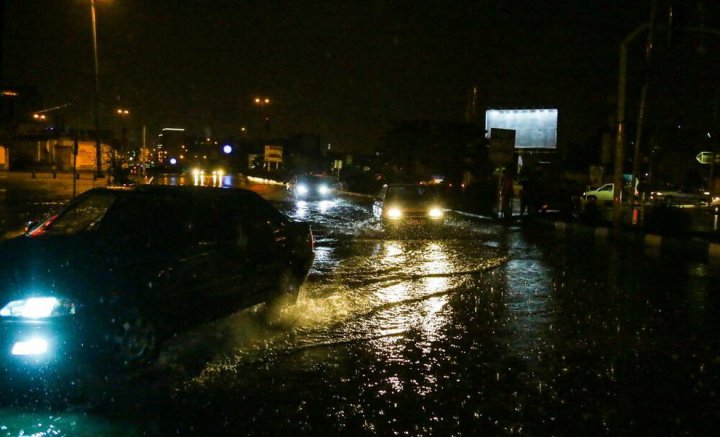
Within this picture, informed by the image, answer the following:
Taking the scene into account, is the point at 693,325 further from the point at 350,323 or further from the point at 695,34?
the point at 695,34

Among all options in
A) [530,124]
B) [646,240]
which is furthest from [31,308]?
[530,124]

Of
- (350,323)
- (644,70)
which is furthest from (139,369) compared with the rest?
(644,70)

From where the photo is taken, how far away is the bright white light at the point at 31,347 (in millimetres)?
5207

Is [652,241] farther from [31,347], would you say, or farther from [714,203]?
[714,203]

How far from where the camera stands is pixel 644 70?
22.2 meters

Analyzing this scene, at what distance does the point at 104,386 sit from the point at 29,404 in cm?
60

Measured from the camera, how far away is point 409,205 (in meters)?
21.1

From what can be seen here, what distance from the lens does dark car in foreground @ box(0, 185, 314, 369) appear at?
5.32 meters

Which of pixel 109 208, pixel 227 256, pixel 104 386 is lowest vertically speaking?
pixel 104 386

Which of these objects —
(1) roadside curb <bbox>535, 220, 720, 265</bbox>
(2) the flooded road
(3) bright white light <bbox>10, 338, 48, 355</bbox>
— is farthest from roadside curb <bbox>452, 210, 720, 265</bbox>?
(3) bright white light <bbox>10, 338, 48, 355</bbox>

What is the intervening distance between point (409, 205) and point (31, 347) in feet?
53.8

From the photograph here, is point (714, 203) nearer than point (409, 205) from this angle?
No

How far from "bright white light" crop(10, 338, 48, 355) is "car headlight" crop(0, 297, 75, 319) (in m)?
0.18

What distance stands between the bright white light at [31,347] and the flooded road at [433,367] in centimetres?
35
